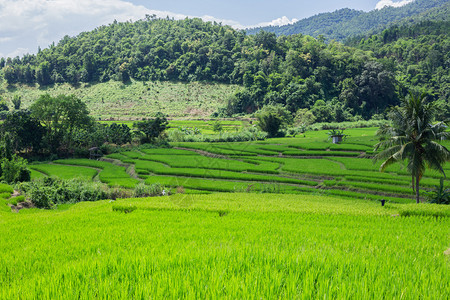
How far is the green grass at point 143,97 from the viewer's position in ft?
345

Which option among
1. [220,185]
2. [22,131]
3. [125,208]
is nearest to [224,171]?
[220,185]

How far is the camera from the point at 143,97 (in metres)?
117

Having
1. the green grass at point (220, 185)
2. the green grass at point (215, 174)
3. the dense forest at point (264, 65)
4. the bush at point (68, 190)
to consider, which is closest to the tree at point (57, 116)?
the green grass at point (215, 174)

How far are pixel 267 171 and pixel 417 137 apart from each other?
17.8m

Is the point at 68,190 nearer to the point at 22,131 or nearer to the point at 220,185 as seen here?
the point at 220,185

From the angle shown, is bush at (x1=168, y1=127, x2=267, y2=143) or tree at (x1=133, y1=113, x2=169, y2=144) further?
bush at (x1=168, y1=127, x2=267, y2=143)

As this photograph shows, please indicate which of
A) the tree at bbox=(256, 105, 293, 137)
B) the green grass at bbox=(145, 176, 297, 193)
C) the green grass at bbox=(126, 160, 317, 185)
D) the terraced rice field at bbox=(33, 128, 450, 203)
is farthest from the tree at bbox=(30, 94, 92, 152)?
the tree at bbox=(256, 105, 293, 137)

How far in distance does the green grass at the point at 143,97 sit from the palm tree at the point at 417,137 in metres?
83.3

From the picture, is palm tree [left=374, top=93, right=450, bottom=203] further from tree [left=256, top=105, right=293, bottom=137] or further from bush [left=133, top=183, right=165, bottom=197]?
tree [left=256, top=105, right=293, bottom=137]

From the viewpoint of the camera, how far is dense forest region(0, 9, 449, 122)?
10100 centimetres

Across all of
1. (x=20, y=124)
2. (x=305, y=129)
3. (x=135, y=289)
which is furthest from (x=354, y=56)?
(x=135, y=289)

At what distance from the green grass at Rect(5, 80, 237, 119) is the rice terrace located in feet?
2.93

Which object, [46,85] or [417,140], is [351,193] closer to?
[417,140]

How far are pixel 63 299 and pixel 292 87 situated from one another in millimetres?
106607
